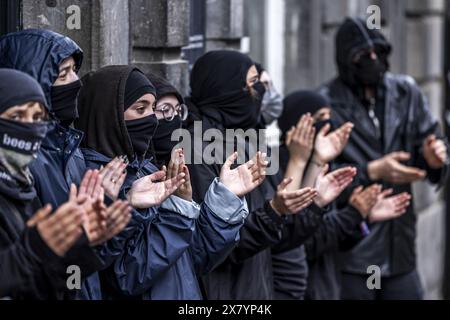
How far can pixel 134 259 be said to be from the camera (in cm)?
479

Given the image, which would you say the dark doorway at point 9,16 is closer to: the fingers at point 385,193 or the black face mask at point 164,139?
the black face mask at point 164,139

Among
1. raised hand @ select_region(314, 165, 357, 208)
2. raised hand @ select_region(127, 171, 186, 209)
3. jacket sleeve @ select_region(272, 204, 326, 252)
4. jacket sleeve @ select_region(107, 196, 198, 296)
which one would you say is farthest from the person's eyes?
raised hand @ select_region(314, 165, 357, 208)

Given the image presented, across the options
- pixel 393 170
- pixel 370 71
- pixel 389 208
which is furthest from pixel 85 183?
pixel 370 71

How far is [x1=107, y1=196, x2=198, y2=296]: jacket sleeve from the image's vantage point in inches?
188

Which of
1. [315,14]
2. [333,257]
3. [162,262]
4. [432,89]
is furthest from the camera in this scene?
[432,89]

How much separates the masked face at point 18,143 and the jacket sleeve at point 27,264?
28 cm

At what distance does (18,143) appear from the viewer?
4062 millimetres

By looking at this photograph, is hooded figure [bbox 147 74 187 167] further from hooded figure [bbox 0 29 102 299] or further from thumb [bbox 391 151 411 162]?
thumb [bbox 391 151 411 162]

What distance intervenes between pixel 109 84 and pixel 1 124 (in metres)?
1.05

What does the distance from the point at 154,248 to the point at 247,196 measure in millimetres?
1337

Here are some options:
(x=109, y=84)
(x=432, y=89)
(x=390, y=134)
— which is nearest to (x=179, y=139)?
(x=109, y=84)

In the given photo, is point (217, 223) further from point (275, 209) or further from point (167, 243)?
point (275, 209)

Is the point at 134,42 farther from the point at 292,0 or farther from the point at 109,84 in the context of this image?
the point at 292,0

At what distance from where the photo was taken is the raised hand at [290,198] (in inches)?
224
